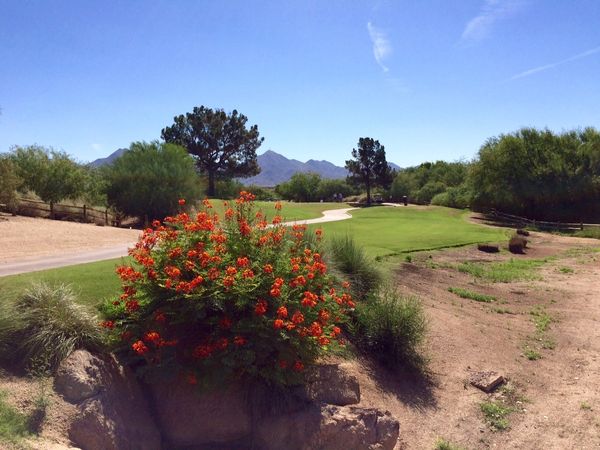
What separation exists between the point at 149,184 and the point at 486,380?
2997cm

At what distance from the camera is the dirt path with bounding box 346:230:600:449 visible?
27.6 feet

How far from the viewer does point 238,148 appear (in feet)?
243

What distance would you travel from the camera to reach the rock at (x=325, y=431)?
6.84m

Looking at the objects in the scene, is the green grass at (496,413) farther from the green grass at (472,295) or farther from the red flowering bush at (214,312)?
the green grass at (472,295)

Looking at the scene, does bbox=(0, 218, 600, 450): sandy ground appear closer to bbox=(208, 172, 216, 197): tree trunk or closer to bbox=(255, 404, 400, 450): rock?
bbox=(255, 404, 400, 450): rock

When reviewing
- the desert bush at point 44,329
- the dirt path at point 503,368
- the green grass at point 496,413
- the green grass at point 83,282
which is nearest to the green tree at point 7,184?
the green grass at point 83,282

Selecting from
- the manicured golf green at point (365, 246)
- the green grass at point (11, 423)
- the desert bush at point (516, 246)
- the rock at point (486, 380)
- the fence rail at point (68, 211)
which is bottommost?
the rock at point (486, 380)

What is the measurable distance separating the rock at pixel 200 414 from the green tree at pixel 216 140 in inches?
2496

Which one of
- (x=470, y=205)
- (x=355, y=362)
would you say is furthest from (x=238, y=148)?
(x=355, y=362)

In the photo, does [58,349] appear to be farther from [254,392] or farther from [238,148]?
[238,148]

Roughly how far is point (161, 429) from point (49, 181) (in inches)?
1252

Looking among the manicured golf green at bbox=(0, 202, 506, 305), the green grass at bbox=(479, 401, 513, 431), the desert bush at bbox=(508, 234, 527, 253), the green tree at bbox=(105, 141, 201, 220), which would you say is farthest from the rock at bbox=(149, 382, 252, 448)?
the green tree at bbox=(105, 141, 201, 220)

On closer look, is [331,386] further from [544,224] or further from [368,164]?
[368,164]

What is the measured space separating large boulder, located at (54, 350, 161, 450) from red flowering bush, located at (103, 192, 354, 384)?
0.33 metres
